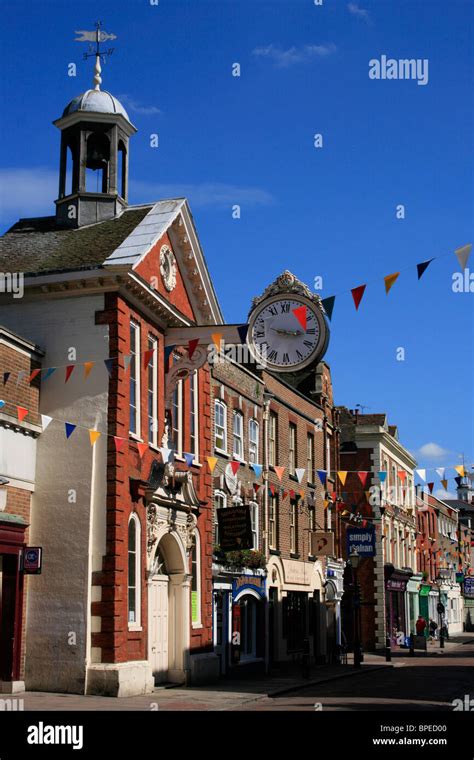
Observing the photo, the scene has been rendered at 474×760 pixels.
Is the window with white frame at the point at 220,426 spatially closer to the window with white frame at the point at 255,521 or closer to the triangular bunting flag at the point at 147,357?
the window with white frame at the point at 255,521

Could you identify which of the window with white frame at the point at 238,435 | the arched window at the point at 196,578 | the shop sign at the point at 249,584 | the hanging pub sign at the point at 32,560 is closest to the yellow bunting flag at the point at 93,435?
the hanging pub sign at the point at 32,560

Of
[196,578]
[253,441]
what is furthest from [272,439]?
[196,578]

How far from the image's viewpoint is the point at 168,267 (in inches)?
977

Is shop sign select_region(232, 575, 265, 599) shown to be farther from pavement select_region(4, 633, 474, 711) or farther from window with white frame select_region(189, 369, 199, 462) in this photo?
window with white frame select_region(189, 369, 199, 462)

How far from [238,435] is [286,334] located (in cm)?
647

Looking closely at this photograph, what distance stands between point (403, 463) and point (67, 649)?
41186 mm

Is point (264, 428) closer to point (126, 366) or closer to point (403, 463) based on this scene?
point (126, 366)

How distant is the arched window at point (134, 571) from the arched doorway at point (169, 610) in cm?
123

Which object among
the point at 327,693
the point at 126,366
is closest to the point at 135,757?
the point at 126,366

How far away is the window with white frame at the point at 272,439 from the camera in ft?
114

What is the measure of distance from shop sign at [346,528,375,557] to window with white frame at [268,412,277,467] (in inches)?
147

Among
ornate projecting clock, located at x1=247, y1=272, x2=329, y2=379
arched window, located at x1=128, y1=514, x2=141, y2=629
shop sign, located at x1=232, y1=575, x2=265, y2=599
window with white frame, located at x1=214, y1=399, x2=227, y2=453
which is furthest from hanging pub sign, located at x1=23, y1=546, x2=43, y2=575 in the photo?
ornate projecting clock, located at x1=247, y1=272, x2=329, y2=379

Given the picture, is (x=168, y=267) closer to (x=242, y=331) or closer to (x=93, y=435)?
(x=242, y=331)

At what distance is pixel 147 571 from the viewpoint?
2245 centimetres
